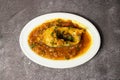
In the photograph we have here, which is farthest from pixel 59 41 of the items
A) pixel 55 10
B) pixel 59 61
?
pixel 55 10

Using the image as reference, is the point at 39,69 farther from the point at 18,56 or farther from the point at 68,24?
the point at 68,24

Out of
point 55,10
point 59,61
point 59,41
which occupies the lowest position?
point 59,61

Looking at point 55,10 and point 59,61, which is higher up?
point 55,10

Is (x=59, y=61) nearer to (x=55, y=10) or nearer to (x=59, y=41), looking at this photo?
(x=59, y=41)

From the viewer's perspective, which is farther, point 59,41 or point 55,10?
point 55,10
